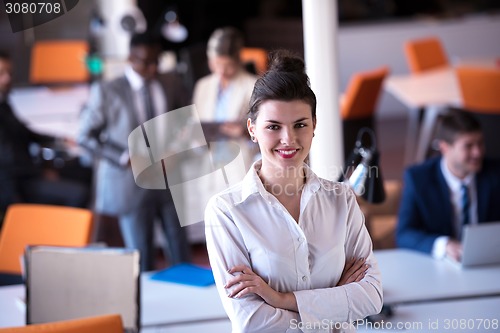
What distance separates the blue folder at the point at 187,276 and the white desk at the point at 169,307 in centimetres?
3

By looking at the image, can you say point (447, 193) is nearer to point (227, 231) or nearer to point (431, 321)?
point (431, 321)

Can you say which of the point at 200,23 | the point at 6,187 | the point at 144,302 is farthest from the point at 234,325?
the point at 200,23

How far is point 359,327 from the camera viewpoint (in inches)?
119

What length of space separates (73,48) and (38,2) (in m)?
4.71

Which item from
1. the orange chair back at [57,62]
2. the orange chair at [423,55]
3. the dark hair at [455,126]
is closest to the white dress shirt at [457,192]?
the dark hair at [455,126]

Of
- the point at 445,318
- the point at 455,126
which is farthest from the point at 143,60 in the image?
the point at 445,318

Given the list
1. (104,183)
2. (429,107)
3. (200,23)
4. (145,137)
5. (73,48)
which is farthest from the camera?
(200,23)

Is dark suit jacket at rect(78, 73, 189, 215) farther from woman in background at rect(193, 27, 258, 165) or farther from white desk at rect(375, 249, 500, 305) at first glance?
white desk at rect(375, 249, 500, 305)

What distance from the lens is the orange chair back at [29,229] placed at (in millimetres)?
3998

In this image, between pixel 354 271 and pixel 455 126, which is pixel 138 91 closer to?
pixel 455 126

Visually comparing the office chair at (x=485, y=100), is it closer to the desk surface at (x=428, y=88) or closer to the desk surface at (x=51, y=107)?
the desk surface at (x=428, y=88)

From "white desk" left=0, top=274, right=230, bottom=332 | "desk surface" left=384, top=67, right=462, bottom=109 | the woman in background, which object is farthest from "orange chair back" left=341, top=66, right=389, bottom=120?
"white desk" left=0, top=274, right=230, bottom=332

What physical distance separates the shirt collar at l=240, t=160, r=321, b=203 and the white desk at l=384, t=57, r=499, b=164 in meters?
4.38

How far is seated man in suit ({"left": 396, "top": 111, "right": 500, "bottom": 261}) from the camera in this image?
3.98 m
